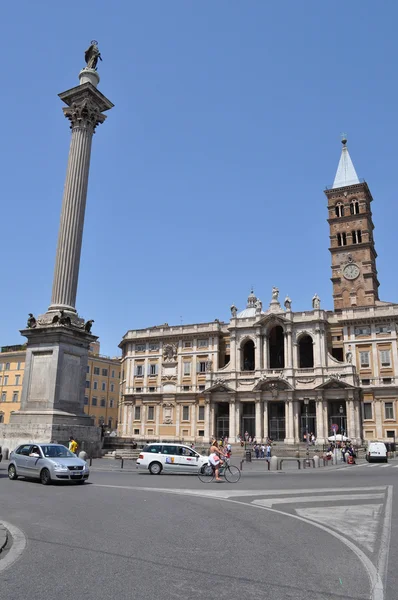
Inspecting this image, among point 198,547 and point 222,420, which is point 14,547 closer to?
point 198,547

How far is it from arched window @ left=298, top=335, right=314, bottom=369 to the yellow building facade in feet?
105

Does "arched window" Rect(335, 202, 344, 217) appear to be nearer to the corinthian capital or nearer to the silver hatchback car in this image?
the corinthian capital

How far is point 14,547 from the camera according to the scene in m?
6.98

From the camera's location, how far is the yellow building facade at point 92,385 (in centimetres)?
7681

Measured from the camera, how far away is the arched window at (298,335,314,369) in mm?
66812

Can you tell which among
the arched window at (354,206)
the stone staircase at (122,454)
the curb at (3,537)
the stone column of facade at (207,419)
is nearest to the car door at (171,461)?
the stone staircase at (122,454)

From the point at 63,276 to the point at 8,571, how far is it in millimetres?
21314

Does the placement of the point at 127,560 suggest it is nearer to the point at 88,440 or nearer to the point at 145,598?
the point at 145,598

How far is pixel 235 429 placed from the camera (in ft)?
208

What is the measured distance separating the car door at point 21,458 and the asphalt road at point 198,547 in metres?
2.96

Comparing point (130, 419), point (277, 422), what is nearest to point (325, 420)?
point (277, 422)

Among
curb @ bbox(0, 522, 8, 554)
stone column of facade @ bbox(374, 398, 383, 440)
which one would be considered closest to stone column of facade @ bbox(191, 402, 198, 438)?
stone column of facade @ bbox(374, 398, 383, 440)

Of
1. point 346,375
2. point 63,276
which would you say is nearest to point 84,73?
point 63,276

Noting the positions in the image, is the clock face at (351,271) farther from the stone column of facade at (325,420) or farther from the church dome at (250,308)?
the stone column of facade at (325,420)
